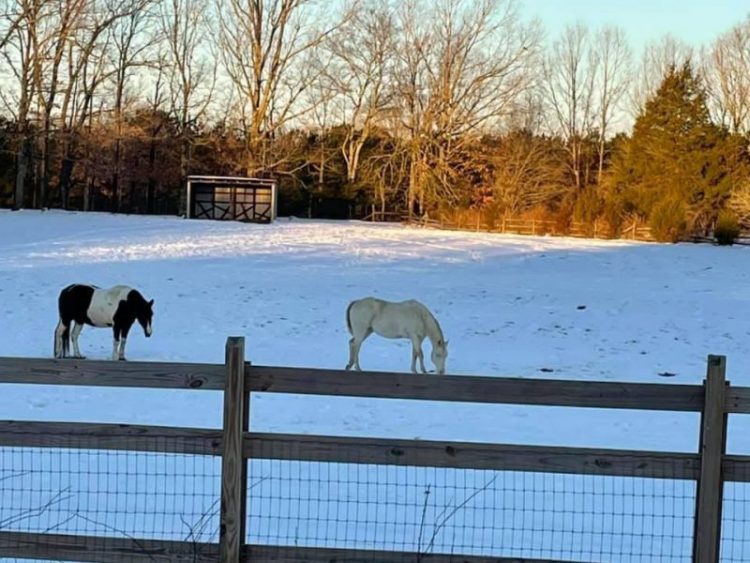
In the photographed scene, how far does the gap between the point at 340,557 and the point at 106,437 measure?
131 cm

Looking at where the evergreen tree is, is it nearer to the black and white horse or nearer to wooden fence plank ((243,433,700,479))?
the black and white horse

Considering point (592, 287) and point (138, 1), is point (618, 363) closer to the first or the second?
point (592, 287)

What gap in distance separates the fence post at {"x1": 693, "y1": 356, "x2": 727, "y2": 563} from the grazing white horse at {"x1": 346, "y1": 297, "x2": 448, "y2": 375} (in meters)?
8.30

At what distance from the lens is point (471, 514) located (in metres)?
5.72

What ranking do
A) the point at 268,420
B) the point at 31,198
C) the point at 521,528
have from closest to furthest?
1. the point at 521,528
2. the point at 268,420
3. the point at 31,198

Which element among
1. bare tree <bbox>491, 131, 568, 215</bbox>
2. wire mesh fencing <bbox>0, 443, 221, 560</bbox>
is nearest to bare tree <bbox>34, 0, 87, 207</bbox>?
bare tree <bbox>491, 131, 568, 215</bbox>

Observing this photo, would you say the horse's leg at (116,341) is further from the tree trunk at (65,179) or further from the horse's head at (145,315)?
the tree trunk at (65,179)

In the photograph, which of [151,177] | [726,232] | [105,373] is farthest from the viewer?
[151,177]

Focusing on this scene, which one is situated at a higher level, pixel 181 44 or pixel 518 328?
pixel 181 44

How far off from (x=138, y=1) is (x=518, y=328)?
162 ft

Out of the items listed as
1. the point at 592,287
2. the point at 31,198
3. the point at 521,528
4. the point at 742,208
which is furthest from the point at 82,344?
the point at 31,198

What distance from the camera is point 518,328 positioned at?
17.9 metres

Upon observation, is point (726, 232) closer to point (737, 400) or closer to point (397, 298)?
point (397, 298)

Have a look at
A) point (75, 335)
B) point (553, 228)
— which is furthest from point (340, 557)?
point (553, 228)
